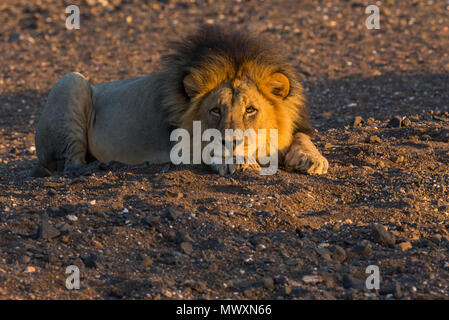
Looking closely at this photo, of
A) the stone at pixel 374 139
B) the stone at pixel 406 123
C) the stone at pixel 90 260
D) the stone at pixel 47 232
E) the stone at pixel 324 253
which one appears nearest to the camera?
the stone at pixel 90 260

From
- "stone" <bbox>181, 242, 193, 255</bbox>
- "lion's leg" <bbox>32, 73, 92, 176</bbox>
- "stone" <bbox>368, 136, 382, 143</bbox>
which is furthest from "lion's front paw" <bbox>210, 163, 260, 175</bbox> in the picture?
"lion's leg" <bbox>32, 73, 92, 176</bbox>

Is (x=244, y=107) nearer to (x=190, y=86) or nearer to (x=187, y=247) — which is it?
(x=190, y=86)

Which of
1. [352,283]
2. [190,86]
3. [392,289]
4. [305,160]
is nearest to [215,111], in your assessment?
[190,86]

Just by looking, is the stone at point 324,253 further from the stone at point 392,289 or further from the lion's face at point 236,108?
the lion's face at point 236,108

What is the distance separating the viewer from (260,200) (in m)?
5.34

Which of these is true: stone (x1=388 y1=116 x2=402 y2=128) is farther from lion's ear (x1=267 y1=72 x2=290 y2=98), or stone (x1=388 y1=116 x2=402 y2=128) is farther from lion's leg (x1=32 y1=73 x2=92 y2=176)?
lion's leg (x1=32 y1=73 x2=92 y2=176)

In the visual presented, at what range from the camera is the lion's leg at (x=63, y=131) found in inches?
284

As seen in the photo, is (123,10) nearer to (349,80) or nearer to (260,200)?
(349,80)

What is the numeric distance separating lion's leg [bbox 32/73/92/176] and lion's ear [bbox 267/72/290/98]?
7.14 ft

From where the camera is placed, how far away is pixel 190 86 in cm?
612

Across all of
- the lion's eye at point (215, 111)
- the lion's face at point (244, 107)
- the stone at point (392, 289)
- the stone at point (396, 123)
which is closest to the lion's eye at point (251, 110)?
the lion's face at point (244, 107)

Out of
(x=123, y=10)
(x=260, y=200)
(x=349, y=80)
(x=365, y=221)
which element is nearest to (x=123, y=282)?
(x=260, y=200)

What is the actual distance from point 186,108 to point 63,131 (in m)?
1.61
